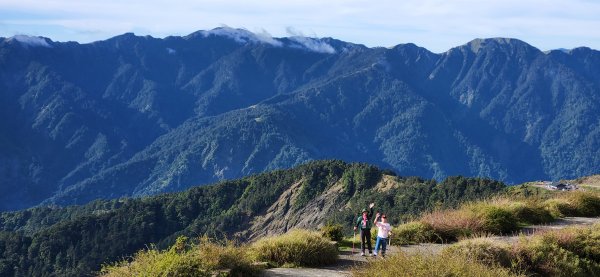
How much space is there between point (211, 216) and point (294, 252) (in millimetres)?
163320

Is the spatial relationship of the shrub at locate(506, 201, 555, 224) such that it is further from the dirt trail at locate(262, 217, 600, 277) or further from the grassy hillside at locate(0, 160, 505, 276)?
the grassy hillside at locate(0, 160, 505, 276)

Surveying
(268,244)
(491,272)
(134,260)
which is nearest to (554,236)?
(491,272)

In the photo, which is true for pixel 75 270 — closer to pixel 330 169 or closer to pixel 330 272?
pixel 330 169

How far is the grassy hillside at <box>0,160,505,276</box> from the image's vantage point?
149m

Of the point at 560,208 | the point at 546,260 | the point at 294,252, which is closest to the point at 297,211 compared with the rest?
the point at 560,208

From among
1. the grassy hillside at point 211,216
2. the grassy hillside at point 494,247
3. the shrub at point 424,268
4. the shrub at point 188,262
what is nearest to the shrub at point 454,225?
the grassy hillside at point 494,247

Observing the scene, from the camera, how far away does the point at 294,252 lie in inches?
713

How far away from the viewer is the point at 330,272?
674 inches

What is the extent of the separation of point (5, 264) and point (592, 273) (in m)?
171

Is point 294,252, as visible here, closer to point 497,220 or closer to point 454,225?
point 454,225

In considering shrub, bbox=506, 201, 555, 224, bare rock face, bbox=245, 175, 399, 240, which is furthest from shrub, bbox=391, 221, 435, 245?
bare rock face, bbox=245, 175, 399, 240

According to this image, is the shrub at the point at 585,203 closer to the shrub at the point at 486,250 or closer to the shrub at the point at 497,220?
the shrub at the point at 497,220

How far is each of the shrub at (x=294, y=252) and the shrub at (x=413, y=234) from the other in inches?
169

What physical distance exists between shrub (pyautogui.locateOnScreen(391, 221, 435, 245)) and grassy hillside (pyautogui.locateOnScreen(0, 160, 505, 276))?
110m
